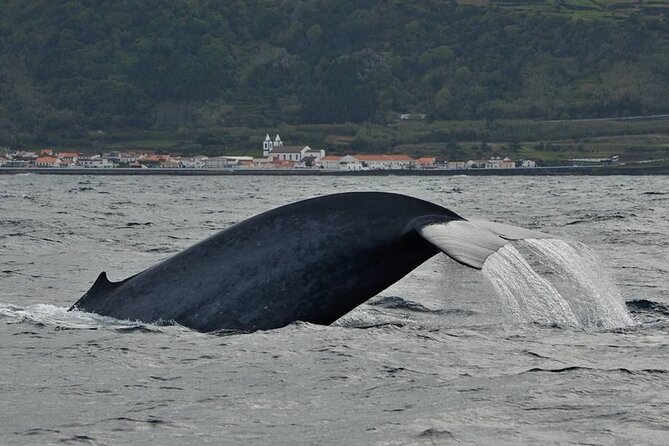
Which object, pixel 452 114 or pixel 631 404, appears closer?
pixel 631 404

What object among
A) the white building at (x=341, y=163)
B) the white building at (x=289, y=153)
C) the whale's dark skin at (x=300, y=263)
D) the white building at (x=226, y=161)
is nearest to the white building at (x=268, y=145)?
the white building at (x=289, y=153)

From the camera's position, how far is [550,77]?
496ft

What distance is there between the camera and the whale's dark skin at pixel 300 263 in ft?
21.8

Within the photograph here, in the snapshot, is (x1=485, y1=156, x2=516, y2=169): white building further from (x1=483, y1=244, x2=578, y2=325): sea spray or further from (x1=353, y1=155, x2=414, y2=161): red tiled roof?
(x1=483, y1=244, x2=578, y2=325): sea spray

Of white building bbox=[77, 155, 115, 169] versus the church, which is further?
the church

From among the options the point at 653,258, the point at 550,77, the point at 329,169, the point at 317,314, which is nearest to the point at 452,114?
the point at 550,77

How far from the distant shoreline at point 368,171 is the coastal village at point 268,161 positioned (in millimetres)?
1217

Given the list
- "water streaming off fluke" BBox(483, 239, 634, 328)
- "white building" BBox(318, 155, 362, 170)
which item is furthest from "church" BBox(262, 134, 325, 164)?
"water streaming off fluke" BBox(483, 239, 634, 328)

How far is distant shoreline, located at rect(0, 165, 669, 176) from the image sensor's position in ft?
380

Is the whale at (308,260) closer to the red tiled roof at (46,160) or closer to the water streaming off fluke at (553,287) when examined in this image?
the water streaming off fluke at (553,287)

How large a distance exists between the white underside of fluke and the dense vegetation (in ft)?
429

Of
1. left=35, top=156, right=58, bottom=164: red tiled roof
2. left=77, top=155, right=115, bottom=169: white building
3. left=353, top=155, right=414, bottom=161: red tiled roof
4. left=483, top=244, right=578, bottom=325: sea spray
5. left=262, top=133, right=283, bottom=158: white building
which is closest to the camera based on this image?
left=483, top=244, right=578, bottom=325: sea spray

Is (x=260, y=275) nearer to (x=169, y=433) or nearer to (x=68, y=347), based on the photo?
(x=169, y=433)

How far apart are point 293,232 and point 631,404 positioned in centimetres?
200
